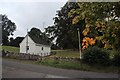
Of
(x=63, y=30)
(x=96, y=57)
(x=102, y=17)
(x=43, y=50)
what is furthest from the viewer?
(x=63, y=30)

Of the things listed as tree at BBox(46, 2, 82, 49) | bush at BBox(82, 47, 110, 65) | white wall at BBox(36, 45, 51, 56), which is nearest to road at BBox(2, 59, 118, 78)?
bush at BBox(82, 47, 110, 65)

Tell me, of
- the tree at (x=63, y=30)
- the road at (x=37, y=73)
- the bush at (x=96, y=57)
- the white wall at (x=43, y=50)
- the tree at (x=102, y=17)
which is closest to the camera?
the tree at (x=102, y=17)

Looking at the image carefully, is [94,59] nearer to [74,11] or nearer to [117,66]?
[117,66]

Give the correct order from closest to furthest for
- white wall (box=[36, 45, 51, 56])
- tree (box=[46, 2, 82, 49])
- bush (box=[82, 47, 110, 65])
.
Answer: bush (box=[82, 47, 110, 65]) < white wall (box=[36, 45, 51, 56]) < tree (box=[46, 2, 82, 49])

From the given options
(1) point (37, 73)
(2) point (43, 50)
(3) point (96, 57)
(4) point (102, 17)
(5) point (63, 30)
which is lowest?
(1) point (37, 73)

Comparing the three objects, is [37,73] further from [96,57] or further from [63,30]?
[63,30]

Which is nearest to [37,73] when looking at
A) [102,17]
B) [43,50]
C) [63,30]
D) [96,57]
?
[96,57]

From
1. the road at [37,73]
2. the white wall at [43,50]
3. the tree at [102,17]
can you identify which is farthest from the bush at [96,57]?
the white wall at [43,50]

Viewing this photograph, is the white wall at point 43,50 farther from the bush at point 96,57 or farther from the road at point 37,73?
the road at point 37,73

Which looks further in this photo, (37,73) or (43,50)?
(43,50)

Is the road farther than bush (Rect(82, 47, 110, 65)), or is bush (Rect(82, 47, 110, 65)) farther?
bush (Rect(82, 47, 110, 65))

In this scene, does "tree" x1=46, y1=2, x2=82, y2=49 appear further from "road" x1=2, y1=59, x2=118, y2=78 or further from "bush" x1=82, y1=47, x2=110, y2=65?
"road" x1=2, y1=59, x2=118, y2=78

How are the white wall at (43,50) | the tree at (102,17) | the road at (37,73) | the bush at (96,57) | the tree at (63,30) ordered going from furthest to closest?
the tree at (63,30) < the white wall at (43,50) < the bush at (96,57) < the road at (37,73) < the tree at (102,17)

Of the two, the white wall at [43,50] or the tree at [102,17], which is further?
the white wall at [43,50]
